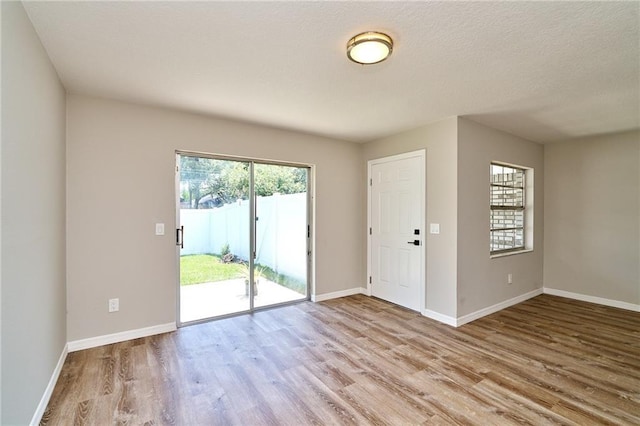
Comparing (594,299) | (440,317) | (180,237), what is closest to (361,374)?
(440,317)

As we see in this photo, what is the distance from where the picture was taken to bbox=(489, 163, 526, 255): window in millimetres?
4258

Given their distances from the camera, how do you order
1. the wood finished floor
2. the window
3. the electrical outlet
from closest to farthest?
the wood finished floor
the electrical outlet
the window

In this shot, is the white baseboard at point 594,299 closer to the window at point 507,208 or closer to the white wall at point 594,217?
the white wall at point 594,217

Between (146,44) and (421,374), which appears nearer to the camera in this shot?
(146,44)

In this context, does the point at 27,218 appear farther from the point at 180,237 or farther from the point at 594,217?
the point at 594,217

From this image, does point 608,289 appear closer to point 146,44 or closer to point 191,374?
point 191,374

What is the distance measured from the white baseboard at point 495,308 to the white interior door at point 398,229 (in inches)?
21.1

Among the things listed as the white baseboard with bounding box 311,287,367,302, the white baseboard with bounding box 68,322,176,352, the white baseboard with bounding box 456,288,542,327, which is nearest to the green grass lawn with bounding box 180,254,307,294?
the white baseboard with bounding box 68,322,176,352

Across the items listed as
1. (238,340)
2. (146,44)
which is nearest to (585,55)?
(146,44)

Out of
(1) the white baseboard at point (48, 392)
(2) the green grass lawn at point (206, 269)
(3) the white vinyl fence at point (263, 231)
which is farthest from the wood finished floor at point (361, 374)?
(3) the white vinyl fence at point (263, 231)

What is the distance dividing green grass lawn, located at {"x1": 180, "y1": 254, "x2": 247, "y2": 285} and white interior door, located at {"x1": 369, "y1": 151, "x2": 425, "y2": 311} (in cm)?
207

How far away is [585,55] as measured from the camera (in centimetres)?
209

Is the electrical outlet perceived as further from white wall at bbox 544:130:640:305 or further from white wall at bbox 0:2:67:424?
white wall at bbox 544:130:640:305

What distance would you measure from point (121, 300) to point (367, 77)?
3221 mm
